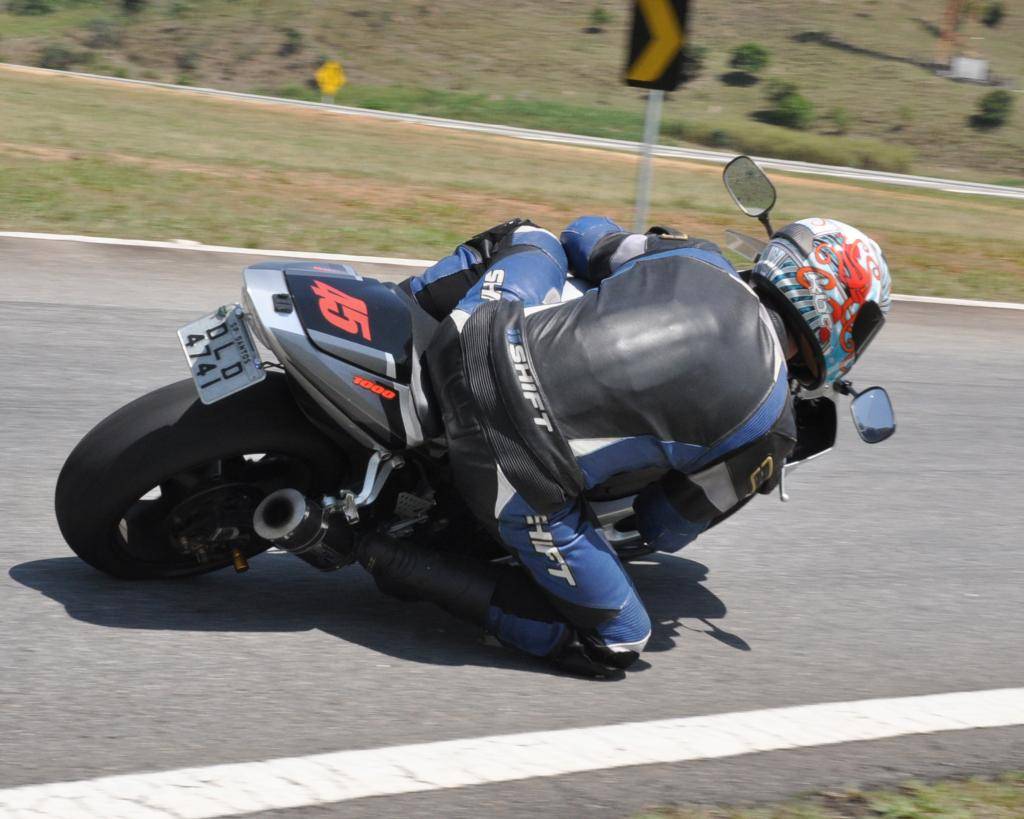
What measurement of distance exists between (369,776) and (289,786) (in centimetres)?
18

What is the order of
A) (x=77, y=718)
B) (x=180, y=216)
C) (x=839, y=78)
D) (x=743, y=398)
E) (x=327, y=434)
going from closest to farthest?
(x=77, y=718) < (x=743, y=398) < (x=327, y=434) < (x=180, y=216) < (x=839, y=78)

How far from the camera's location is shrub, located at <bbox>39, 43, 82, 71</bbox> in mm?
48853

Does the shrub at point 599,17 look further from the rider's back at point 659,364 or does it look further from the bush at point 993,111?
the rider's back at point 659,364

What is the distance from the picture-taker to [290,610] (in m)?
3.85

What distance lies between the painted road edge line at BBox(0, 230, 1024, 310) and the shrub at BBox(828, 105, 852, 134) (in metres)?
45.1

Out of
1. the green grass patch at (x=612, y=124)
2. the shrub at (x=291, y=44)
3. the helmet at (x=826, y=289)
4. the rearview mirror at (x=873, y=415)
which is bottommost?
the shrub at (x=291, y=44)

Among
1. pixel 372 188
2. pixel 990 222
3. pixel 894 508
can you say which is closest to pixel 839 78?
pixel 990 222

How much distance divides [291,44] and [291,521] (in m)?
55.6

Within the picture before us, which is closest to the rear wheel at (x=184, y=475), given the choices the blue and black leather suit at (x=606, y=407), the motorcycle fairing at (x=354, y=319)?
the motorcycle fairing at (x=354, y=319)

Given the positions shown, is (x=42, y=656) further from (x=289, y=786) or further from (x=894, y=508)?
(x=894, y=508)

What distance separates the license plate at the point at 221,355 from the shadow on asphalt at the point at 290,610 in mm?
734

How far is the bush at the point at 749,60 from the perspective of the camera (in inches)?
2315

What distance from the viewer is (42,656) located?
3.35m

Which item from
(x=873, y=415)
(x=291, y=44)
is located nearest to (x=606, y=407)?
(x=873, y=415)
